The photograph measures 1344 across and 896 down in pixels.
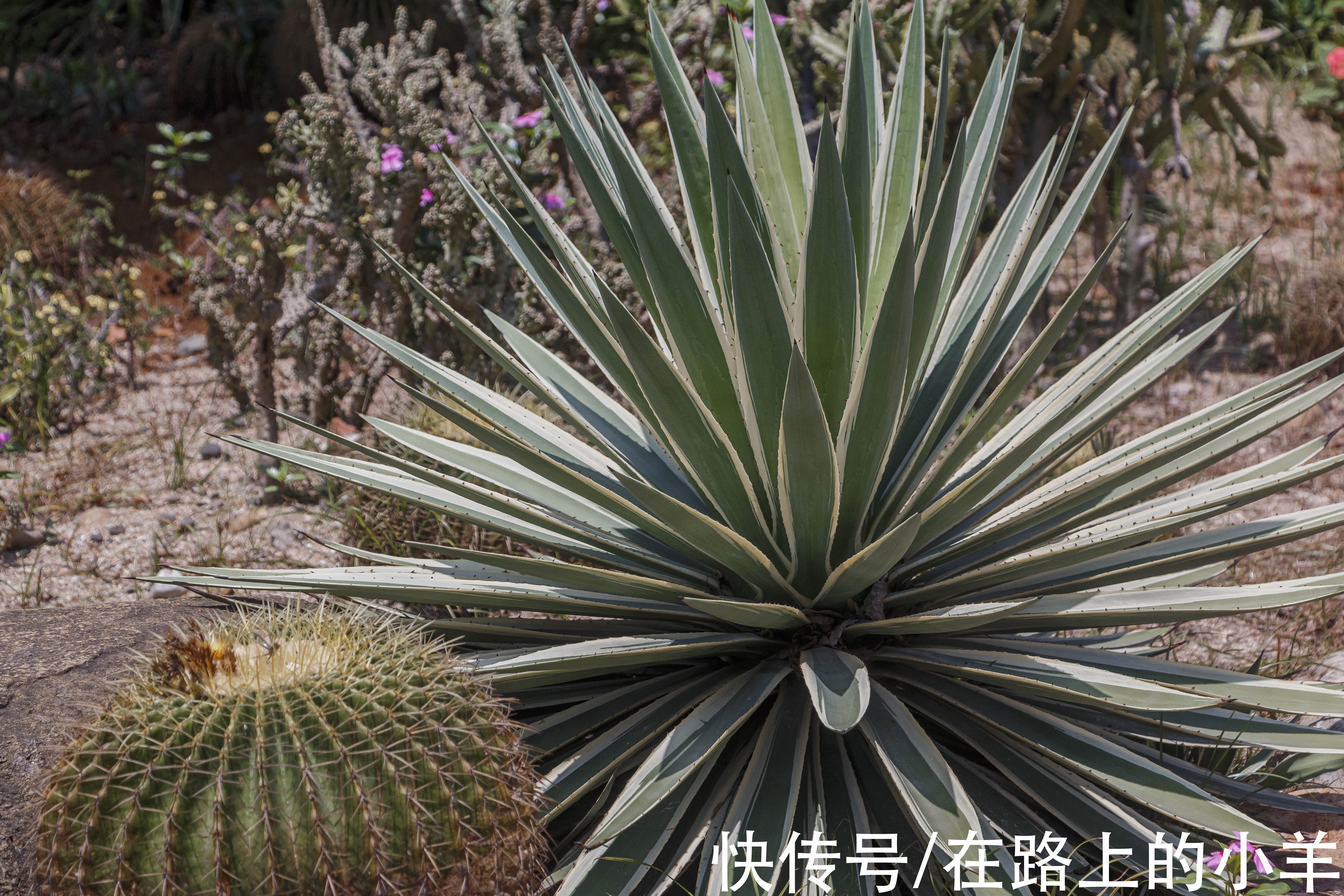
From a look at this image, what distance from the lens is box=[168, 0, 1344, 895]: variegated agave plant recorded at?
174 cm

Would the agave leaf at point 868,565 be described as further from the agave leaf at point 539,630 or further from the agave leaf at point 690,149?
the agave leaf at point 690,149

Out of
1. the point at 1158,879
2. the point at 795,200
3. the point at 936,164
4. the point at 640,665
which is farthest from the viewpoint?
the point at 795,200

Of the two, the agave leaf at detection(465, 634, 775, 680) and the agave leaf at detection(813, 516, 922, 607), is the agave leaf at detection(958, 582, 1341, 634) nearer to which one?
the agave leaf at detection(813, 516, 922, 607)

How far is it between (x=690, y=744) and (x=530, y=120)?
288 centimetres

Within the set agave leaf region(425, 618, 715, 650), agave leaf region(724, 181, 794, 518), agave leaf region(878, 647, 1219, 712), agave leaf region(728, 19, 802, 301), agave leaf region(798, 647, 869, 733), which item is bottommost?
agave leaf region(425, 618, 715, 650)

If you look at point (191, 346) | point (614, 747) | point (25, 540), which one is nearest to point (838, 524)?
point (614, 747)

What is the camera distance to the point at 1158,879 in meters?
1.72

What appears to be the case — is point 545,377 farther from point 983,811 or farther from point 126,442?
point 126,442

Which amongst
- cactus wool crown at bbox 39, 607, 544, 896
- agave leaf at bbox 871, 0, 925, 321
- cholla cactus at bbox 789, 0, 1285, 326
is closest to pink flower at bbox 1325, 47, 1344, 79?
cholla cactus at bbox 789, 0, 1285, 326

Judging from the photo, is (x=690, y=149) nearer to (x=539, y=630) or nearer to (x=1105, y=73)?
(x=539, y=630)

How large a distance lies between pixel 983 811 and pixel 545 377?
1.27 m

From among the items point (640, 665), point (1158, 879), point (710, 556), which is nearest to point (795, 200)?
point (710, 556)

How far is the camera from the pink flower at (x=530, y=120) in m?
4.00

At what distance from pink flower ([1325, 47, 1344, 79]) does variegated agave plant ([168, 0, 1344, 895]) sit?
542 centimetres
